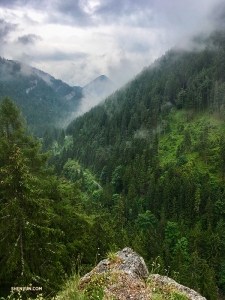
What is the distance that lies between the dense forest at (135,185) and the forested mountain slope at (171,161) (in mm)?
430

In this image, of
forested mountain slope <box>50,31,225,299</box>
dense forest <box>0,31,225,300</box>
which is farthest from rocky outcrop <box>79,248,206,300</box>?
forested mountain slope <box>50,31,225,299</box>

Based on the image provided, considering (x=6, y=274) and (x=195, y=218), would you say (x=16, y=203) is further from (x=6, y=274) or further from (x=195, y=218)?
(x=195, y=218)

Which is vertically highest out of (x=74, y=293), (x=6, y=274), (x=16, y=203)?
→ (x=16, y=203)

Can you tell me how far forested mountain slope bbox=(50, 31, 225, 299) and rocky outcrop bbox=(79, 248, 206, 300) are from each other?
1995 cm

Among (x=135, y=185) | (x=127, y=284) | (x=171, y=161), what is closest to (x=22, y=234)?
(x=127, y=284)

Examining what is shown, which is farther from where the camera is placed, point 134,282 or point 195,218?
point 195,218

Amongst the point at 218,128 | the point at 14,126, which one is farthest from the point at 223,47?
the point at 14,126

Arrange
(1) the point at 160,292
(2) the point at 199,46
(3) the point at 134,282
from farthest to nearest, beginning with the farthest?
(2) the point at 199,46
(3) the point at 134,282
(1) the point at 160,292

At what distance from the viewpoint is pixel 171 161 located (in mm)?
101875

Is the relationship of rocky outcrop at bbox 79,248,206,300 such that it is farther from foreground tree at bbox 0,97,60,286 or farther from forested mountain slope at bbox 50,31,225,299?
forested mountain slope at bbox 50,31,225,299

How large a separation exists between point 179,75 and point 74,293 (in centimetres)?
17816

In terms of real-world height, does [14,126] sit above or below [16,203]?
above

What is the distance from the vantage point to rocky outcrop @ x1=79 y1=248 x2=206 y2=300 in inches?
323

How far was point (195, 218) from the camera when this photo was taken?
74.9m
